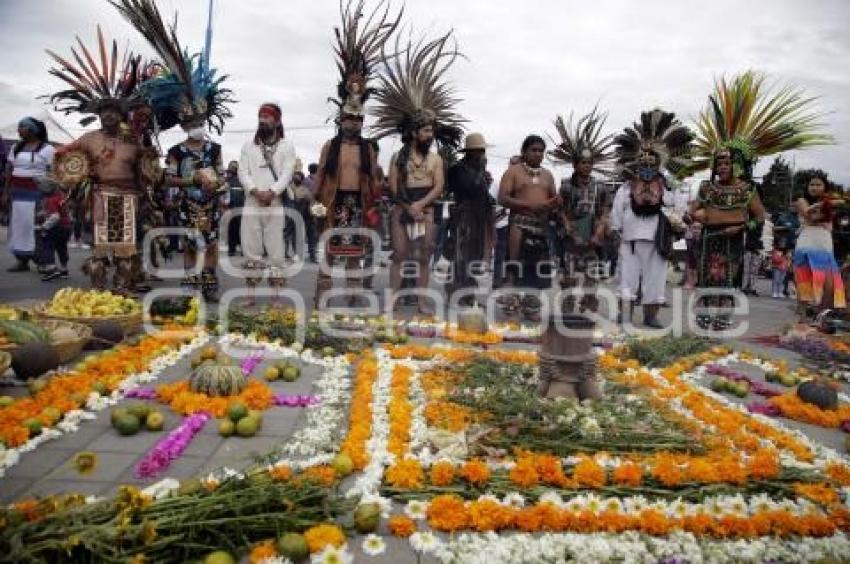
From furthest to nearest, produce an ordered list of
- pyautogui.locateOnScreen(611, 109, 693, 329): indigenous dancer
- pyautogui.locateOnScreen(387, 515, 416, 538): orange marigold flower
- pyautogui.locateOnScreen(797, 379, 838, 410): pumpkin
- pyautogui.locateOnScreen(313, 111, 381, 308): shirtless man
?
1. pyautogui.locateOnScreen(611, 109, 693, 329): indigenous dancer
2. pyautogui.locateOnScreen(313, 111, 381, 308): shirtless man
3. pyautogui.locateOnScreen(797, 379, 838, 410): pumpkin
4. pyautogui.locateOnScreen(387, 515, 416, 538): orange marigold flower

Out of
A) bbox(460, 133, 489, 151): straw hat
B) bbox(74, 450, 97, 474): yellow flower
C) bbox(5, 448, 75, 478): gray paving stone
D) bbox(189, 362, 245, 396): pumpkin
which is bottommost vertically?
bbox(5, 448, 75, 478): gray paving stone

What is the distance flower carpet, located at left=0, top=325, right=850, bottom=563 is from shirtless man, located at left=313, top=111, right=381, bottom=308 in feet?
9.07

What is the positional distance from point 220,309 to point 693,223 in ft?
19.7

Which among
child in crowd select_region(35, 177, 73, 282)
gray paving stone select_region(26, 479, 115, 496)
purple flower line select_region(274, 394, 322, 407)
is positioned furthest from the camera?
child in crowd select_region(35, 177, 73, 282)

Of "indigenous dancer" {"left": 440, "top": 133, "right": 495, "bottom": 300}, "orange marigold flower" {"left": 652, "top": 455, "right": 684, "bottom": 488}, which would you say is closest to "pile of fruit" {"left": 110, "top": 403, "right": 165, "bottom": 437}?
"orange marigold flower" {"left": 652, "top": 455, "right": 684, "bottom": 488}

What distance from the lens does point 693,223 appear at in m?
8.59

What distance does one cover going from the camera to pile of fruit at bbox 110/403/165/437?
389 centimetres

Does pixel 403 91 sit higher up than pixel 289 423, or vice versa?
pixel 403 91

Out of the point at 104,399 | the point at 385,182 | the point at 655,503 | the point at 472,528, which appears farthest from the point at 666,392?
the point at 385,182

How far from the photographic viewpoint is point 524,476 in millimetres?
3346

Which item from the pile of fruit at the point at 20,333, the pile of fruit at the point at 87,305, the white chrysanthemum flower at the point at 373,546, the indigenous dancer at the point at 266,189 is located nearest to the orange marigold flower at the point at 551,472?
the white chrysanthemum flower at the point at 373,546

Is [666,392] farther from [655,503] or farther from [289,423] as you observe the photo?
[289,423]

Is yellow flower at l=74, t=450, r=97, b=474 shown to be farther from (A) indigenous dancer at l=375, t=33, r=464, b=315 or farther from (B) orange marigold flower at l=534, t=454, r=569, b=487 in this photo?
(A) indigenous dancer at l=375, t=33, r=464, b=315

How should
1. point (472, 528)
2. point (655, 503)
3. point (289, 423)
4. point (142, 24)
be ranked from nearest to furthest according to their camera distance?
1. point (472, 528)
2. point (655, 503)
3. point (289, 423)
4. point (142, 24)
